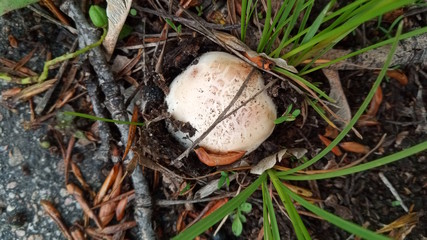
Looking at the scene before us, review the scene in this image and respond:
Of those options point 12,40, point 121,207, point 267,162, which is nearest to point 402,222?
point 267,162

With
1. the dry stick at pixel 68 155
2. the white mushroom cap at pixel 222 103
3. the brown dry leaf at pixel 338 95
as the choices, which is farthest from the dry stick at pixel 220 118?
the dry stick at pixel 68 155

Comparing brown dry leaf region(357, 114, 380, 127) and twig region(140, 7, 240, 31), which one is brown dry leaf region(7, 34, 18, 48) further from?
brown dry leaf region(357, 114, 380, 127)

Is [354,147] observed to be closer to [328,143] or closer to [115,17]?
[328,143]

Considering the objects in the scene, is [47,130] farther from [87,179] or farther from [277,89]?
[277,89]

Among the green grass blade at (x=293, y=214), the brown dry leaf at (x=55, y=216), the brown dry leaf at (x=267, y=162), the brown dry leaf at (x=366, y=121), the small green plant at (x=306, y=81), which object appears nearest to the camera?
the small green plant at (x=306, y=81)

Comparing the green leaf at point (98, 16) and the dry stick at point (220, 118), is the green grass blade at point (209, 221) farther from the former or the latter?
the green leaf at point (98, 16)

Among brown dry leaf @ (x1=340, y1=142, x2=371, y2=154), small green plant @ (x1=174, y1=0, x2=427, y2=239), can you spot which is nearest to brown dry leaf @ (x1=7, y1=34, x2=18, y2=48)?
small green plant @ (x1=174, y1=0, x2=427, y2=239)

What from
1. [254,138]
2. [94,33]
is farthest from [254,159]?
→ [94,33]
